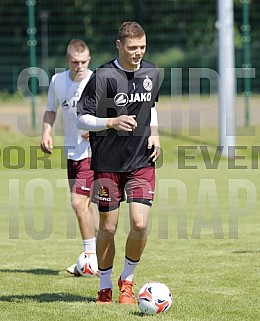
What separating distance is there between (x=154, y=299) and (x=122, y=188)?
981mm

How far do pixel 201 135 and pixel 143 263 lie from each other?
40.6ft

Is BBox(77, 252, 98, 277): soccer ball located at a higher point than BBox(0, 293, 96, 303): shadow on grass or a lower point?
higher

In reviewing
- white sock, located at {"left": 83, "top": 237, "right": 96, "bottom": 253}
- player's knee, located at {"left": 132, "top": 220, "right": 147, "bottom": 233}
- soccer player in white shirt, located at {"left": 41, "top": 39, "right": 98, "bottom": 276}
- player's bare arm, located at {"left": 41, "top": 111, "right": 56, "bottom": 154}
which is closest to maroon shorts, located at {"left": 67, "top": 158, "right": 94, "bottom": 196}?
soccer player in white shirt, located at {"left": 41, "top": 39, "right": 98, "bottom": 276}

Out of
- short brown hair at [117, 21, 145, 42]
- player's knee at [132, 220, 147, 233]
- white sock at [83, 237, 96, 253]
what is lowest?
white sock at [83, 237, 96, 253]

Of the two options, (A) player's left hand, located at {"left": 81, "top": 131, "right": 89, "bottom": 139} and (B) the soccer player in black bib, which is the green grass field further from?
(A) player's left hand, located at {"left": 81, "top": 131, "right": 89, "bottom": 139}

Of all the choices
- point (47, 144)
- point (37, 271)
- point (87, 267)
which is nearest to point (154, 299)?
point (87, 267)

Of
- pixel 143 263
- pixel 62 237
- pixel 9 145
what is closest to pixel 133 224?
pixel 143 263

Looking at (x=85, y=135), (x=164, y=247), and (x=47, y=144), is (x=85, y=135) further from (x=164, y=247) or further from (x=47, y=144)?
(x=164, y=247)

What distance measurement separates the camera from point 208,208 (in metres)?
12.2

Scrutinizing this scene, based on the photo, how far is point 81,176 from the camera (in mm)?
7973

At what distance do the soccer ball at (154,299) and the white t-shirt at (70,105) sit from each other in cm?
238

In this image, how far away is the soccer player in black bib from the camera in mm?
6270

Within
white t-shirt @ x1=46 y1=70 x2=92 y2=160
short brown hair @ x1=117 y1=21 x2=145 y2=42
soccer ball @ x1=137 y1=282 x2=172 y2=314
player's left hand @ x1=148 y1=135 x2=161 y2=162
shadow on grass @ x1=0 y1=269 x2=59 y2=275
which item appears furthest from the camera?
white t-shirt @ x1=46 y1=70 x2=92 y2=160

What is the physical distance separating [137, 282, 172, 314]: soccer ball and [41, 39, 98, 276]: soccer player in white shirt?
1.97 metres
